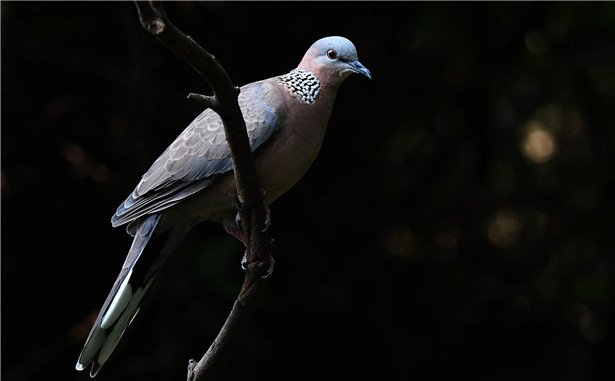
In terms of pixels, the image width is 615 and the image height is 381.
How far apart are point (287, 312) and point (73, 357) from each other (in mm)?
1139

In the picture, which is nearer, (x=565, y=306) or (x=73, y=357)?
(x=73, y=357)

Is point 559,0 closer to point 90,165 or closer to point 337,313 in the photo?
point 337,313

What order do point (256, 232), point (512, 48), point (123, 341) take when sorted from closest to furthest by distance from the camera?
point (256, 232), point (123, 341), point (512, 48)

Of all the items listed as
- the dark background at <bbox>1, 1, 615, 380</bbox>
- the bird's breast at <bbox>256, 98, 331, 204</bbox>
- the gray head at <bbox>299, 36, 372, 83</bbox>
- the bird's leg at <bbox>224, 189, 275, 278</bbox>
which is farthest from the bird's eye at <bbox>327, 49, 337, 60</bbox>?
the dark background at <bbox>1, 1, 615, 380</bbox>

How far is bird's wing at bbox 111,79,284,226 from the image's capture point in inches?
102

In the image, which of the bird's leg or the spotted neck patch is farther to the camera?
the spotted neck patch

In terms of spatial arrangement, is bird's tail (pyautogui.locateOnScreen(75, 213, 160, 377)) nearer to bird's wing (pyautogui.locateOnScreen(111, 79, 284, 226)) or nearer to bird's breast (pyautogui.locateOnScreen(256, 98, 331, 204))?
bird's wing (pyautogui.locateOnScreen(111, 79, 284, 226))

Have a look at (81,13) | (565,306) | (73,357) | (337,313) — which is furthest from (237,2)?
(565,306)

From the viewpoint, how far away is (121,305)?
8.62 ft

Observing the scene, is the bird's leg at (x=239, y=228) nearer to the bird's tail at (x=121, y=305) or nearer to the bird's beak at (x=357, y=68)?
the bird's tail at (x=121, y=305)

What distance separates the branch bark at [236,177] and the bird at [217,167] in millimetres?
303

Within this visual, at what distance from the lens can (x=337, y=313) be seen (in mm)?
4406

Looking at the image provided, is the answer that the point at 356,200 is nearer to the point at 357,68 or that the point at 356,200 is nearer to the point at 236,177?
the point at 357,68

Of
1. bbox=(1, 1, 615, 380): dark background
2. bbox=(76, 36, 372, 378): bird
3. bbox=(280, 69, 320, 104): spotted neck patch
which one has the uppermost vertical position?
bbox=(280, 69, 320, 104): spotted neck patch
